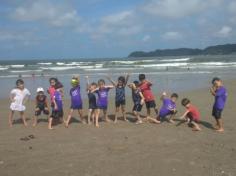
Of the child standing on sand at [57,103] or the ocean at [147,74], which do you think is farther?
the ocean at [147,74]

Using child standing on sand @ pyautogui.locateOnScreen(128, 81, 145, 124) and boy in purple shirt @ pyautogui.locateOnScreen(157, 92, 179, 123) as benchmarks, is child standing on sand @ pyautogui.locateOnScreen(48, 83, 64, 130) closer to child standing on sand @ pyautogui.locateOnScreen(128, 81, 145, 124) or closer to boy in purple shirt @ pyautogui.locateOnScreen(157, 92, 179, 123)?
child standing on sand @ pyautogui.locateOnScreen(128, 81, 145, 124)

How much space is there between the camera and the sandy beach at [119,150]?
6.63m

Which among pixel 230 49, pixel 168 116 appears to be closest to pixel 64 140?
pixel 168 116

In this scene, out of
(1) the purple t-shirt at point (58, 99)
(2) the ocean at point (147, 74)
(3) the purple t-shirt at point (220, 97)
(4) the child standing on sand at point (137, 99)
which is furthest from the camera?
(2) the ocean at point (147, 74)

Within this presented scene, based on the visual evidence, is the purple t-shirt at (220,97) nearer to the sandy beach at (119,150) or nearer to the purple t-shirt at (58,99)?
the sandy beach at (119,150)

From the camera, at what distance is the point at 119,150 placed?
7926 millimetres

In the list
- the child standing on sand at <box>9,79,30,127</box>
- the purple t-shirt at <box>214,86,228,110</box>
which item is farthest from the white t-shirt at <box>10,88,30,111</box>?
the purple t-shirt at <box>214,86,228,110</box>

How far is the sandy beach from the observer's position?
6.63m

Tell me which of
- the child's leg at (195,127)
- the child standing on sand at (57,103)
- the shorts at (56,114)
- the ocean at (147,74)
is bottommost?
the ocean at (147,74)

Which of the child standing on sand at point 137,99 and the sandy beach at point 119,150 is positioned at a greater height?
the child standing on sand at point 137,99

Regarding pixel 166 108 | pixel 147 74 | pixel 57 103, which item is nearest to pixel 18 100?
pixel 57 103

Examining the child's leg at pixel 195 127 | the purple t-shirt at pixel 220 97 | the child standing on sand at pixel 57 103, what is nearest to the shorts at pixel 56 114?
the child standing on sand at pixel 57 103

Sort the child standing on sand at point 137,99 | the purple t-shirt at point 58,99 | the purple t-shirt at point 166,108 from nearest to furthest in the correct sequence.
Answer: the purple t-shirt at point 58,99
the purple t-shirt at point 166,108
the child standing on sand at point 137,99

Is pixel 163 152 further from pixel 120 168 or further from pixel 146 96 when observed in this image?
pixel 146 96
